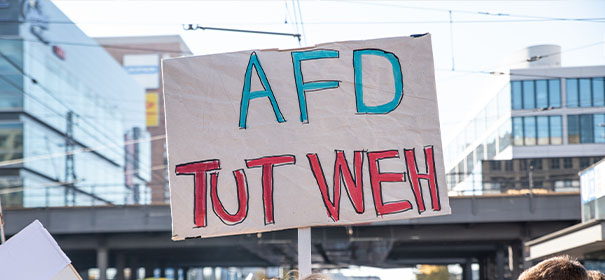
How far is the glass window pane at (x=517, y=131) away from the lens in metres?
61.4

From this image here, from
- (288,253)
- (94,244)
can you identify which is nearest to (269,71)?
(94,244)

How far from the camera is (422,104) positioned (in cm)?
671

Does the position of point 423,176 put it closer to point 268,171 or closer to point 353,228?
point 268,171

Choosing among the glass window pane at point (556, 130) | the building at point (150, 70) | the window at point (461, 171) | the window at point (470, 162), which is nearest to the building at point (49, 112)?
the window at point (461, 171)

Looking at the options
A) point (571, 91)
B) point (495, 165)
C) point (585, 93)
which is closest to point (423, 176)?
point (585, 93)

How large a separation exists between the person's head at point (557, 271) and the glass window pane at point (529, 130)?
59040 mm

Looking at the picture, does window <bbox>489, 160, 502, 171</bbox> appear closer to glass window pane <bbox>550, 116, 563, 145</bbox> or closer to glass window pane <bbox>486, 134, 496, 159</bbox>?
glass window pane <bbox>486, 134, 496, 159</bbox>

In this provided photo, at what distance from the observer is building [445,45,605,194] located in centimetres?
5591

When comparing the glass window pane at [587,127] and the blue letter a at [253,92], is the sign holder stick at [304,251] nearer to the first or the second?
the blue letter a at [253,92]

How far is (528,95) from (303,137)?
54511mm

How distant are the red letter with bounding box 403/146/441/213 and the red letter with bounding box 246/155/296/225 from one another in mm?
791

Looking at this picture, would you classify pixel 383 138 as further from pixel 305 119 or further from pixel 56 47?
pixel 56 47

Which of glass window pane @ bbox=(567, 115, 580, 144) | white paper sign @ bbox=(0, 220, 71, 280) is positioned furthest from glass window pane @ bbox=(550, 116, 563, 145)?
white paper sign @ bbox=(0, 220, 71, 280)

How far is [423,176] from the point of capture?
654 cm
